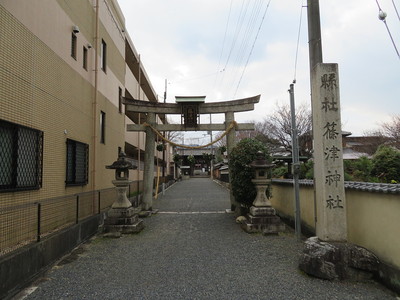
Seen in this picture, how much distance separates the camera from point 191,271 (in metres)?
5.27

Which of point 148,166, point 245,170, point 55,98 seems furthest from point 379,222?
point 148,166

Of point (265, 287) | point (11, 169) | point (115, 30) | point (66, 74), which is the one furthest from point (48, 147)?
point (115, 30)

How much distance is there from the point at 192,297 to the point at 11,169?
4.78m

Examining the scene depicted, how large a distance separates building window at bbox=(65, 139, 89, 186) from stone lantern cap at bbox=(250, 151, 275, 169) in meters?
5.85

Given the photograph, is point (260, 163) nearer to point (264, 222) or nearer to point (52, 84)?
point (264, 222)

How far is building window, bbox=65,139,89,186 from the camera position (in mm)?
8945

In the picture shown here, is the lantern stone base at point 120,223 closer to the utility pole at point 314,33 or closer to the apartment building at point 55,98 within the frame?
the apartment building at point 55,98

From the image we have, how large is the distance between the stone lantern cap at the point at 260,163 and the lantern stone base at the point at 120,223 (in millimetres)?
4085

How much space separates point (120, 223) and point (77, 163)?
2799mm

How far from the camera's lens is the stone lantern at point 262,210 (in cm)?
823

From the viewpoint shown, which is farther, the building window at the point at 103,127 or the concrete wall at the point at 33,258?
the building window at the point at 103,127

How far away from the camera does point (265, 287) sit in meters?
4.52

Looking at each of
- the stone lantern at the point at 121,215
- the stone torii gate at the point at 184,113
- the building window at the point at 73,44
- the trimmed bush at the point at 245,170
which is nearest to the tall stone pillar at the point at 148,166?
the stone torii gate at the point at 184,113

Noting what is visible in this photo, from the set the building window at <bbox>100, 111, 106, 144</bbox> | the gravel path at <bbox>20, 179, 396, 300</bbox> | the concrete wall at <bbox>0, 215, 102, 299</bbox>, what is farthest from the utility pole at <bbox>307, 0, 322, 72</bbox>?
the building window at <bbox>100, 111, 106, 144</bbox>
